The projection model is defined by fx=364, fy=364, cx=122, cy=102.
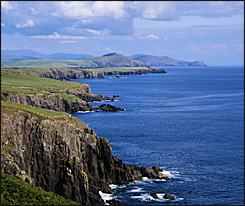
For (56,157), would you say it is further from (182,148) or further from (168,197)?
(182,148)

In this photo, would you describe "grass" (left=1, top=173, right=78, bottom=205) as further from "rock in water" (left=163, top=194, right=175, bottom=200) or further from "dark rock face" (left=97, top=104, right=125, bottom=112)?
"dark rock face" (left=97, top=104, right=125, bottom=112)

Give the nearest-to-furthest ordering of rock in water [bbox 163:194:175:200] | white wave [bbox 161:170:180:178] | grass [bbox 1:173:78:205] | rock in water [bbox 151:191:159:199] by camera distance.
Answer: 1. grass [bbox 1:173:78:205]
2. rock in water [bbox 163:194:175:200]
3. rock in water [bbox 151:191:159:199]
4. white wave [bbox 161:170:180:178]

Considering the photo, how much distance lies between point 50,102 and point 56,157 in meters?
92.0

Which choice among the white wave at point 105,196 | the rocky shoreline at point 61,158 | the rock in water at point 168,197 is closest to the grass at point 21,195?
the rocky shoreline at point 61,158

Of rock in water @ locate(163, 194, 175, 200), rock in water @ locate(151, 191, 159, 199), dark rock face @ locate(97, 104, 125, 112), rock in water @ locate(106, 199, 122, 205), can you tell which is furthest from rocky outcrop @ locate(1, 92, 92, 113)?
Result: rock in water @ locate(163, 194, 175, 200)

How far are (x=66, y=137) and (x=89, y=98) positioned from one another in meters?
122

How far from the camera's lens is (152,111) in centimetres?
15900

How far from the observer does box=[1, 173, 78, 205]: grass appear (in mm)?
44556

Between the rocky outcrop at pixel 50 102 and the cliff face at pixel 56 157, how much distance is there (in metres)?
77.0

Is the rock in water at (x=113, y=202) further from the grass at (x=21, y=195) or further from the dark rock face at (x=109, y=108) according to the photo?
the dark rock face at (x=109, y=108)

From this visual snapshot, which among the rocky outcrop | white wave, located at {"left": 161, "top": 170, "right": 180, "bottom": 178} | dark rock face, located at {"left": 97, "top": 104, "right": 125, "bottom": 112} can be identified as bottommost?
white wave, located at {"left": 161, "top": 170, "right": 180, "bottom": 178}

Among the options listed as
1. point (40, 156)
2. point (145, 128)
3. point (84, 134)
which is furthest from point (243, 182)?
point (145, 128)

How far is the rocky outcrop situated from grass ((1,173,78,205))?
302 feet

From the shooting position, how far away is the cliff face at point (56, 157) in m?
58.2
